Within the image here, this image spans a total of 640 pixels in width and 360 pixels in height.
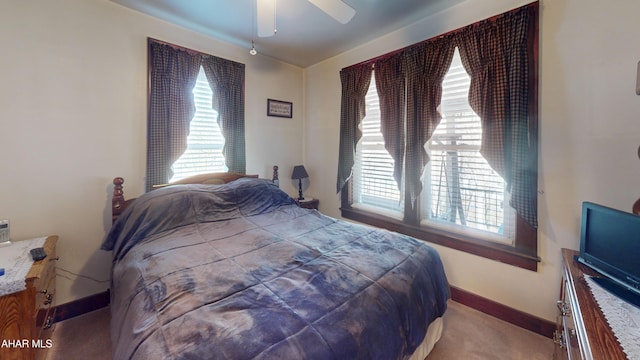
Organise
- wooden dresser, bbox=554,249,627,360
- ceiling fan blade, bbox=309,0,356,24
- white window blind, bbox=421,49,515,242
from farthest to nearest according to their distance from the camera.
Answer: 1. white window blind, bbox=421,49,515,242
2. ceiling fan blade, bbox=309,0,356,24
3. wooden dresser, bbox=554,249,627,360

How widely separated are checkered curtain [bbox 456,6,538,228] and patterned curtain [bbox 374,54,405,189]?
2.22 ft

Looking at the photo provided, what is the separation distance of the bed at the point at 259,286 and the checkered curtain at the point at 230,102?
798 millimetres

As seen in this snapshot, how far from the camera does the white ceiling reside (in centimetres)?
221

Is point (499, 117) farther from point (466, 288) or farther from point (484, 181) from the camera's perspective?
point (466, 288)

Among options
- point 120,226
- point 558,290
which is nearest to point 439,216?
point 558,290

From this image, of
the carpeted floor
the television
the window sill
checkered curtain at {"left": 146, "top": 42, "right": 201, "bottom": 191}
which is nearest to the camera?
the television

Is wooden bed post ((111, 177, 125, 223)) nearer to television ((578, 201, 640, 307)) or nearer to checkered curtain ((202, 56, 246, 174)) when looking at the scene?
checkered curtain ((202, 56, 246, 174))

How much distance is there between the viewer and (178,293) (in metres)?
1.15


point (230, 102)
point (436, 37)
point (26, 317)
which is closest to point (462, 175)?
point (436, 37)

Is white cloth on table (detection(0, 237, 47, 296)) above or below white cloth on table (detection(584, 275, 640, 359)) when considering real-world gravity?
below

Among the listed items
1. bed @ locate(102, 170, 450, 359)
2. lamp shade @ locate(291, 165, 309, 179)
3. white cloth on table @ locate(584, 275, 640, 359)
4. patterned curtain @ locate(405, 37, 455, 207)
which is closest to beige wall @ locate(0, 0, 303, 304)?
bed @ locate(102, 170, 450, 359)

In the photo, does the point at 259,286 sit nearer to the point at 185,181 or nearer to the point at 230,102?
the point at 185,181

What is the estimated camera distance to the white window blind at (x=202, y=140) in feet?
8.89

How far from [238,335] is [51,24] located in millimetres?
2745
